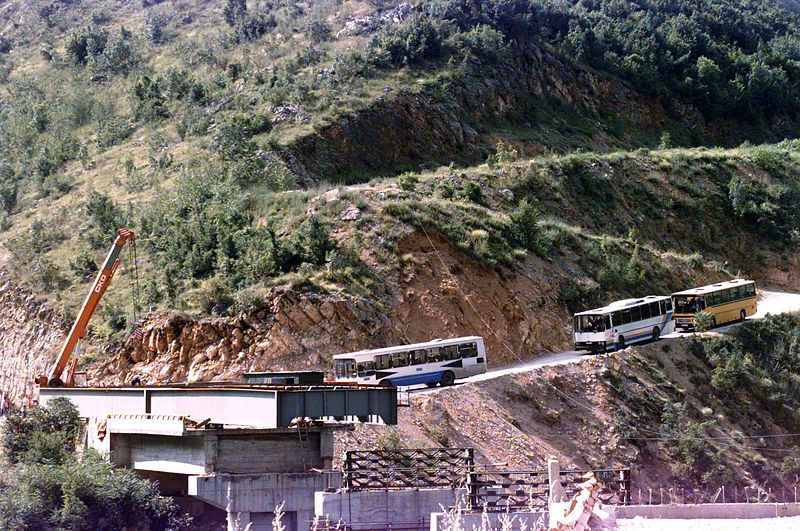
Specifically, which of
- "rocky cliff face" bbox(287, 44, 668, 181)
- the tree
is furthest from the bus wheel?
the tree

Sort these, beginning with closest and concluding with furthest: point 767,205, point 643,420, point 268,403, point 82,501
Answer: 1. point 82,501
2. point 268,403
3. point 643,420
4. point 767,205

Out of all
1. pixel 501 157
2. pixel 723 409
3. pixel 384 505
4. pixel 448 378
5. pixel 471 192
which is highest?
pixel 501 157

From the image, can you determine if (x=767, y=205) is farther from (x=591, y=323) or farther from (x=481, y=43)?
(x=591, y=323)

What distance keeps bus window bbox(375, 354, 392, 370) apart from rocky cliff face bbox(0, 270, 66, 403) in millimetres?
15331

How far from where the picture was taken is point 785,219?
76.8 meters

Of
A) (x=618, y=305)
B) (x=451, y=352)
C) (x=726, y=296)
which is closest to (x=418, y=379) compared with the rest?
(x=451, y=352)

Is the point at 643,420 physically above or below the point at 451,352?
below

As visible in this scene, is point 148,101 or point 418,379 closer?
point 418,379

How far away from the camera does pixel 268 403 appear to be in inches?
1417

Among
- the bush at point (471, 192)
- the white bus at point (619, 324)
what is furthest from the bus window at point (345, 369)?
the bush at point (471, 192)

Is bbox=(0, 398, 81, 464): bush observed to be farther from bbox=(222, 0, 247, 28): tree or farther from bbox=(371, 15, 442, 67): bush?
bbox=(222, 0, 247, 28): tree

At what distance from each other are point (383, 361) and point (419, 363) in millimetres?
1646

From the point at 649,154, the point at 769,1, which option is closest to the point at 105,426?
the point at 649,154

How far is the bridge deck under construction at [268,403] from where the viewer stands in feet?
118
